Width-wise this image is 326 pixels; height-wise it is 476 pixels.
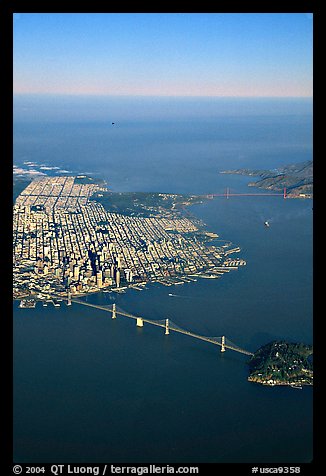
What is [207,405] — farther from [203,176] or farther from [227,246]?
[203,176]

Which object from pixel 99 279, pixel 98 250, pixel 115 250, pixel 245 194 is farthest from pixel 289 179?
pixel 99 279

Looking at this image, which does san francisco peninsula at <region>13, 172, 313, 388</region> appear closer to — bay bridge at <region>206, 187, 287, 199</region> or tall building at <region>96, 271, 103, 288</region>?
tall building at <region>96, 271, 103, 288</region>

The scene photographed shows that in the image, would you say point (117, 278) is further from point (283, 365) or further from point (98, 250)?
point (283, 365)

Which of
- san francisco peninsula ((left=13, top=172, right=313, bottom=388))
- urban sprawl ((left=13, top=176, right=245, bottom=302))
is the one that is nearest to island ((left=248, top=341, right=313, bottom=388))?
san francisco peninsula ((left=13, top=172, right=313, bottom=388))

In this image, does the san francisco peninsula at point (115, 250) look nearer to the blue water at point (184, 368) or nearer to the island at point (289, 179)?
the blue water at point (184, 368)

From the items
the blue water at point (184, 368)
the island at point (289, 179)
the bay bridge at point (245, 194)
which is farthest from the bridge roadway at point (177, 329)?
the island at point (289, 179)
